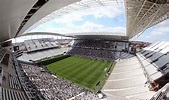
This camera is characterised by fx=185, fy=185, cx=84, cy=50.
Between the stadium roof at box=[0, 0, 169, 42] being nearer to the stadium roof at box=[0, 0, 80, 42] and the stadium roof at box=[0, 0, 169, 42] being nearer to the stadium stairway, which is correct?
the stadium roof at box=[0, 0, 80, 42]

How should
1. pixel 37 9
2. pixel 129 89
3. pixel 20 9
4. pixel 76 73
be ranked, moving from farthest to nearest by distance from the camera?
pixel 76 73 < pixel 129 89 < pixel 37 9 < pixel 20 9

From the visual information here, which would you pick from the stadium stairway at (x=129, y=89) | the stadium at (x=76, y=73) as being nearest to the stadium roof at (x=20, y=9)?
the stadium at (x=76, y=73)

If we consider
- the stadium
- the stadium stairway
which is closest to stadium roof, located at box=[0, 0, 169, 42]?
the stadium

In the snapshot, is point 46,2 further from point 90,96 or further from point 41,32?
point 41,32

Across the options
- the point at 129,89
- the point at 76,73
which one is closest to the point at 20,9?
the point at 129,89

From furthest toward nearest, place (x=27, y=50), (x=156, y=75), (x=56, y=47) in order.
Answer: (x=56, y=47) < (x=27, y=50) < (x=156, y=75)

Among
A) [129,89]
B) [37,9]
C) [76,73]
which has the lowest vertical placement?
[76,73]

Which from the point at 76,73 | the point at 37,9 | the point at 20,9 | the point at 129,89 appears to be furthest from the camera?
the point at 76,73

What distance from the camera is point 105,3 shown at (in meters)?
27.4

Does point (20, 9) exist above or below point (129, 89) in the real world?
above

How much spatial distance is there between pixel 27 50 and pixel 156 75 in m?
38.5

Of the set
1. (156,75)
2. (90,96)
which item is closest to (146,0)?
(156,75)

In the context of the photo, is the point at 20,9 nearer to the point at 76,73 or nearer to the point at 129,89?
the point at 129,89

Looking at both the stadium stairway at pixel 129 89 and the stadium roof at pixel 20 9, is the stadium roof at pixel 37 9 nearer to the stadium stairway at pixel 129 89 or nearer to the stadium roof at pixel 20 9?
the stadium roof at pixel 20 9
